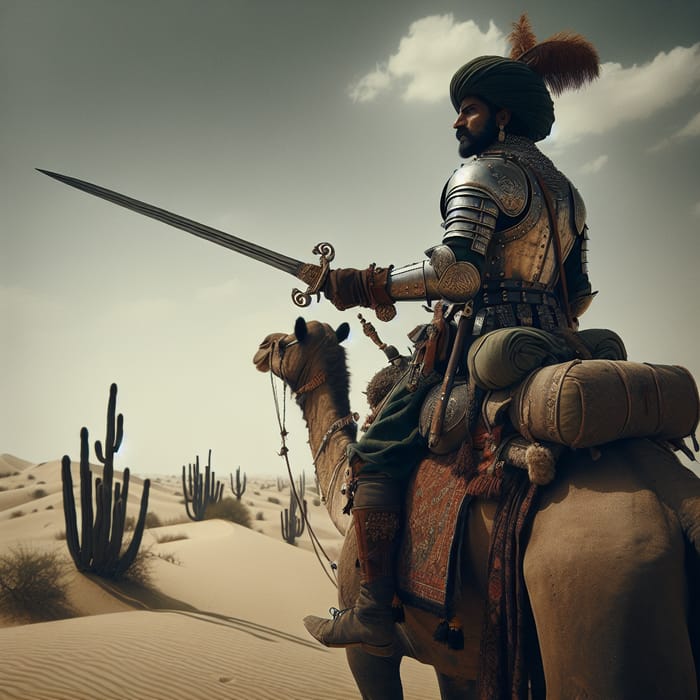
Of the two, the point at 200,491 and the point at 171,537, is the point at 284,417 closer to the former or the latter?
the point at 171,537

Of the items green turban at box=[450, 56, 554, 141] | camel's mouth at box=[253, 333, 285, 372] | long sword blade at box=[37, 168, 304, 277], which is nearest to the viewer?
green turban at box=[450, 56, 554, 141]

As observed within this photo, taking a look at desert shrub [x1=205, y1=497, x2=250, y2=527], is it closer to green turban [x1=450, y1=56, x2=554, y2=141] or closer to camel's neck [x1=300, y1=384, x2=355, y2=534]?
camel's neck [x1=300, y1=384, x2=355, y2=534]

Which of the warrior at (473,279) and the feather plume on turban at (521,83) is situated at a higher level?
the feather plume on turban at (521,83)

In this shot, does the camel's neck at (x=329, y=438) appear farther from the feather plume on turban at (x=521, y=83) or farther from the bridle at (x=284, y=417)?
the feather plume on turban at (x=521, y=83)

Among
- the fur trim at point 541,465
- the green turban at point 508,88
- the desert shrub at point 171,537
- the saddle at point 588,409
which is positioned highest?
the green turban at point 508,88

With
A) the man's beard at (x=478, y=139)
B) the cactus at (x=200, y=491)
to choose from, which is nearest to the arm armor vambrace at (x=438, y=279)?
the man's beard at (x=478, y=139)

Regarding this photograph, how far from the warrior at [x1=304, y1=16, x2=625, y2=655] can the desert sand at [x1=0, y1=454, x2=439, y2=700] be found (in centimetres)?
455

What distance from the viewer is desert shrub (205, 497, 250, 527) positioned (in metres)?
26.7

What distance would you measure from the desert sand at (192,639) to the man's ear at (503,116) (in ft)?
21.7

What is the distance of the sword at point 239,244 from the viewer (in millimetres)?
3703

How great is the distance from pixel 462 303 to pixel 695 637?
6.12 ft

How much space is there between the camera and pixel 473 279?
3186 millimetres

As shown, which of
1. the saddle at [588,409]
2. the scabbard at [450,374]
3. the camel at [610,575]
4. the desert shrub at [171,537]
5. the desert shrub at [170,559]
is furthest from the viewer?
the desert shrub at [171,537]

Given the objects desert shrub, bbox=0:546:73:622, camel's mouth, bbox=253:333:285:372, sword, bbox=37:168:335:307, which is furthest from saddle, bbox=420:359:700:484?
desert shrub, bbox=0:546:73:622
